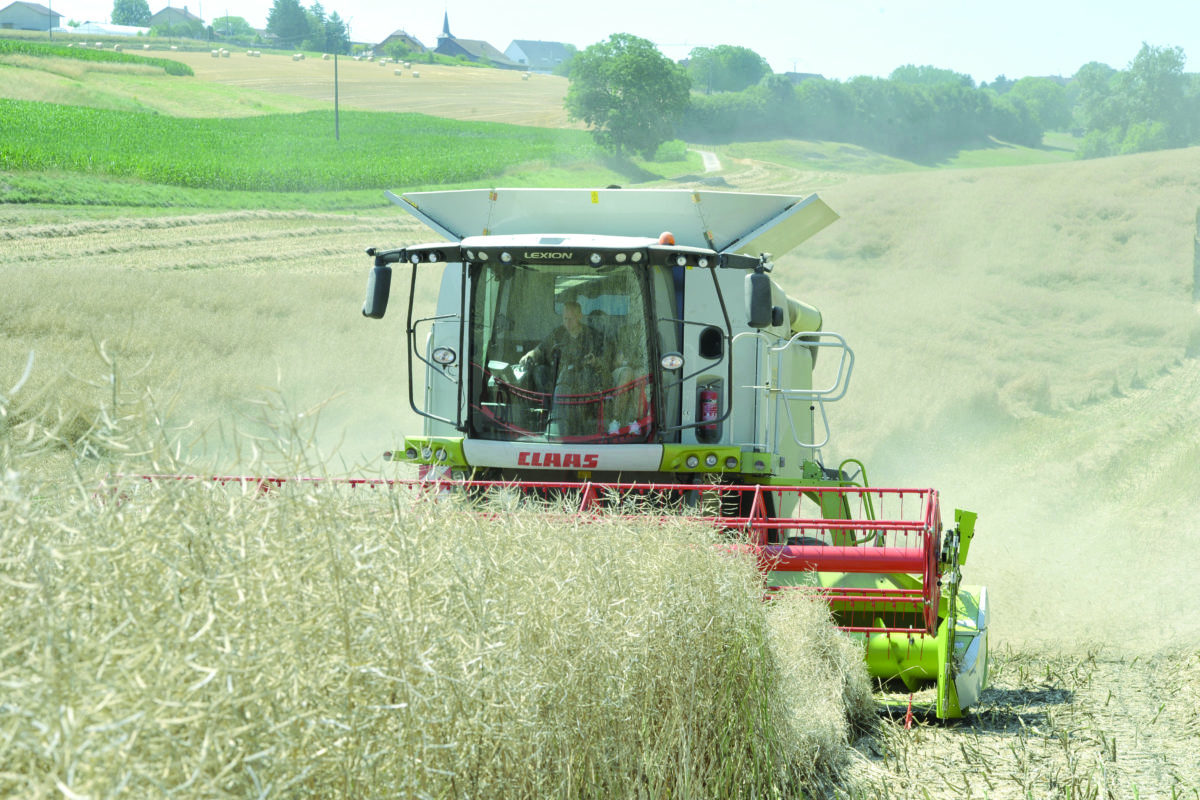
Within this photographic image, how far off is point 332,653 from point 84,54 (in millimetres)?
36704

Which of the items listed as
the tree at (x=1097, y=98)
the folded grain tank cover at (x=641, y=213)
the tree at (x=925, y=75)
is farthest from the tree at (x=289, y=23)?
the folded grain tank cover at (x=641, y=213)

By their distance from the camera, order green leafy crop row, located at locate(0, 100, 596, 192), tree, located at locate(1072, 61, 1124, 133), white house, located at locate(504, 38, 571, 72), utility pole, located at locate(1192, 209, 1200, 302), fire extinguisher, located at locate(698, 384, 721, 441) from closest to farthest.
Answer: fire extinguisher, located at locate(698, 384, 721, 441), utility pole, located at locate(1192, 209, 1200, 302), green leafy crop row, located at locate(0, 100, 596, 192), tree, located at locate(1072, 61, 1124, 133), white house, located at locate(504, 38, 571, 72)

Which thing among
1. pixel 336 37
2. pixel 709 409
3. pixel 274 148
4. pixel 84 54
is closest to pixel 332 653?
pixel 709 409

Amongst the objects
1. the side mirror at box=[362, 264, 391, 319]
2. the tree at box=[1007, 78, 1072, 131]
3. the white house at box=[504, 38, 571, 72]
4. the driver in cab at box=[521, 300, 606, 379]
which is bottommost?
the driver in cab at box=[521, 300, 606, 379]

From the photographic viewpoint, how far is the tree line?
4200cm

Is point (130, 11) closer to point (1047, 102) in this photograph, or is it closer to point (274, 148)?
point (274, 148)

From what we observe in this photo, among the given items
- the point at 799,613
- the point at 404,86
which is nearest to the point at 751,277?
the point at 799,613

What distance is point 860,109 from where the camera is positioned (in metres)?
45.8

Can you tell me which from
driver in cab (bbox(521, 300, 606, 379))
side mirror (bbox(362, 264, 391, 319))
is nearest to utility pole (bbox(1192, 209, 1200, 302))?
driver in cab (bbox(521, 300, 606, 379))

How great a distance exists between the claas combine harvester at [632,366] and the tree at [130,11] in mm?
51270

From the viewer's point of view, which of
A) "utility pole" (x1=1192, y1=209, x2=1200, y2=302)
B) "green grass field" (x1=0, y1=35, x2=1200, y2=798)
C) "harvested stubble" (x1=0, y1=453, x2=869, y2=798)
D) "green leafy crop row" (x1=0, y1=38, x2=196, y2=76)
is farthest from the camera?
"green leafy crop row" (x1=0, y1=38, x2=196, y2=76)

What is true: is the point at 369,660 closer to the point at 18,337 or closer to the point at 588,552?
the point at 588,552

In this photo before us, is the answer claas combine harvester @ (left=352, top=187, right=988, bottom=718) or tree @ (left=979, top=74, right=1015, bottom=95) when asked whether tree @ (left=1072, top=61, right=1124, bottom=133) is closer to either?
tree @ (left=979, top=74, right=1015, bottom=95)

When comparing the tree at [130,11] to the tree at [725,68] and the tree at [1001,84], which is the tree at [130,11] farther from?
the tree at [1001,84]
